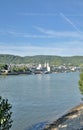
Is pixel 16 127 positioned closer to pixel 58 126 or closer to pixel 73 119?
pixel 58 126

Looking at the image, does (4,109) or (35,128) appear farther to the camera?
(35,128)

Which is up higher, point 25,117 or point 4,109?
point 4,109

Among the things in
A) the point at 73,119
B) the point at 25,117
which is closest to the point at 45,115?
the point at 25,117

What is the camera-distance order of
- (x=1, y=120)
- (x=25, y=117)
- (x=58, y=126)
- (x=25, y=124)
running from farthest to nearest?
(x=25, y=117)
(x=25, y=124)
(x=58, y=126)
(x=1, y=120)

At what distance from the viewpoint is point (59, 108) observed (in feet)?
187

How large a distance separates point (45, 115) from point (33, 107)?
913cm

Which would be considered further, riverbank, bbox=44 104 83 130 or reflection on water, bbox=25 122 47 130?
reflection on water, bbox=25 122 47 130

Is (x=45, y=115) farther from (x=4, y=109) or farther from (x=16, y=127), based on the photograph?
(x=4, y=109)

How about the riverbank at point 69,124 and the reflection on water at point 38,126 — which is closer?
the riverbank at point 69,124

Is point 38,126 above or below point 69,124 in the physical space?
below

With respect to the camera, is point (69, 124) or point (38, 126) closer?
point (69, 124)

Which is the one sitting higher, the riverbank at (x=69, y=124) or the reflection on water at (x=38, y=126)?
the riverbank at (x=69, y=124)

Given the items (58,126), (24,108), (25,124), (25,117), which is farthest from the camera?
(24,108)

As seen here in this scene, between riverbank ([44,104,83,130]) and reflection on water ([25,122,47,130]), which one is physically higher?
riverbank ([44,104,83,130])
